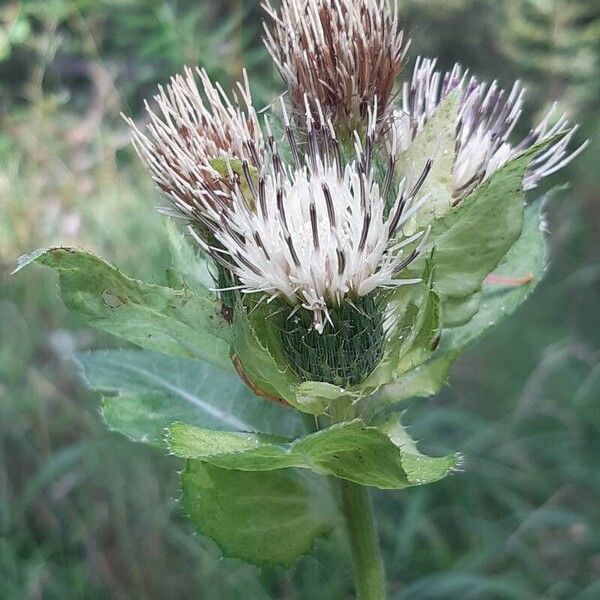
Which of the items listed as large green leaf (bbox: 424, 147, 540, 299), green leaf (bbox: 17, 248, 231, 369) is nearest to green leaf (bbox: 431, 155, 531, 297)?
large green leaf (bbox: 424, 147, 540, 299)

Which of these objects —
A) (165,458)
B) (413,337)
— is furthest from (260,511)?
(165,458)

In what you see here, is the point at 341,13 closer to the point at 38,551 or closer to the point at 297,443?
the point at 297,443

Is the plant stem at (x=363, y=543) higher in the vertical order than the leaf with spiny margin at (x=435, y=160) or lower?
lower

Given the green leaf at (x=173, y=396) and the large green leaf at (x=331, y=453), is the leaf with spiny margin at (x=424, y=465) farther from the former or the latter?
the green leaf at (x=173, y=396)

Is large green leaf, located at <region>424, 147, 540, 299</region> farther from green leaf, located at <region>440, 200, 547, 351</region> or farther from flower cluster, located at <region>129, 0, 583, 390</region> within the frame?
green leaf, located at <region>440, 200, 547, 351</region>

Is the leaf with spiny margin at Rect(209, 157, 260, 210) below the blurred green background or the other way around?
the other way around

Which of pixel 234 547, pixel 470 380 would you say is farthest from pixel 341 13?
pixel 470 380

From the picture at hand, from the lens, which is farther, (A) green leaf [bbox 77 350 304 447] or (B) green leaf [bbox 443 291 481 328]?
(A) green leaf [bbox 77 350 304 447]

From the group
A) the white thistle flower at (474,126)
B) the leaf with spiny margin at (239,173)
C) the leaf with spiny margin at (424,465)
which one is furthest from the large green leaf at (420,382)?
the leaf with spiny margin at (239,173)

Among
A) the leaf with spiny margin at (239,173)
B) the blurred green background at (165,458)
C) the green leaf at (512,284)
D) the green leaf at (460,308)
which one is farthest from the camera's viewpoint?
the blurred green background at (165,458)
